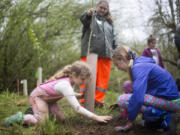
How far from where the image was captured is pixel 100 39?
312 centimetres

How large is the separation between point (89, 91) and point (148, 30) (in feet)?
10.8

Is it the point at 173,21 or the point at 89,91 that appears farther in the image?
the point at 173,21

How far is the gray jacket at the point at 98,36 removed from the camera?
3.02 m

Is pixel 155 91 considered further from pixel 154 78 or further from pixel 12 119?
pixel 12 119

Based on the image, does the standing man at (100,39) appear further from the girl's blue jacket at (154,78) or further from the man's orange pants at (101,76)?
the girl's blue jacket at (154,78)

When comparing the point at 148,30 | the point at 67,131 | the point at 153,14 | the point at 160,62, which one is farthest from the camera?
the point at 148,30

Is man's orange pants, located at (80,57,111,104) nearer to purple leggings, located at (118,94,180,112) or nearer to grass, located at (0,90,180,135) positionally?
grass, located at (0,90,180,135)

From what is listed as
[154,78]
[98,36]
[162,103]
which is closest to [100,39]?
[98,36]

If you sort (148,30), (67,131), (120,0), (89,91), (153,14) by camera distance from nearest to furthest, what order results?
(67,131)
(89,91)
(153,14)
(148,30)
(120,0)

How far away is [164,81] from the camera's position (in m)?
1.96

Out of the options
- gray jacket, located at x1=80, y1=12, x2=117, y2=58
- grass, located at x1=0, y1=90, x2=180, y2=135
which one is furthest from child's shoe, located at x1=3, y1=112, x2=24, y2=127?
gray jacket, located at x1=80, y1=12, x2=117, y2=58

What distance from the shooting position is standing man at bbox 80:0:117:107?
3025 millimetres

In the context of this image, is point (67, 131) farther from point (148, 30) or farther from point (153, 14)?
point (148, 30)

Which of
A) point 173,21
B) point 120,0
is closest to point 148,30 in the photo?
point 173,21
